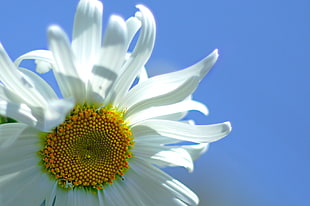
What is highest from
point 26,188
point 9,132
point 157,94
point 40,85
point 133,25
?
point 133,25

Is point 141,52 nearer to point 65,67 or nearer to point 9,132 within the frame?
point 65,67

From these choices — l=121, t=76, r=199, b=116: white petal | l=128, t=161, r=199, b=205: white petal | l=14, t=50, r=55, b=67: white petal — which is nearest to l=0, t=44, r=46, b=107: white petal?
Result: l=14, t=50, r=55, b=67: white petal

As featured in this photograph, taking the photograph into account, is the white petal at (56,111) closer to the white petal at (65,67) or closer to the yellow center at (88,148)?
the white petal at (65,67)

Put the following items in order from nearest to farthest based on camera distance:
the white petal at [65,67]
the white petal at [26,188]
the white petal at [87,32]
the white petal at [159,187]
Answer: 1. the white petal at [65,67]
2. the white petal at [87,32]
3. the white petal at [26,188]
4. the white petal at [159,187]

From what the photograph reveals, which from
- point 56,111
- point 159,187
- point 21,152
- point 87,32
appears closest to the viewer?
point 56,111

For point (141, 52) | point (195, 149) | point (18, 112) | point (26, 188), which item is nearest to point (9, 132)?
point (18, 112)

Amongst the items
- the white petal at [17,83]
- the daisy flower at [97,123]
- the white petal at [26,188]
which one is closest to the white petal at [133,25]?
the daisy flower at [97,123]

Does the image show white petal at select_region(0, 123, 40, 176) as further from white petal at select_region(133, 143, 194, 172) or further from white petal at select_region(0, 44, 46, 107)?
white petal at select_region(133, 143, 194, 172)
